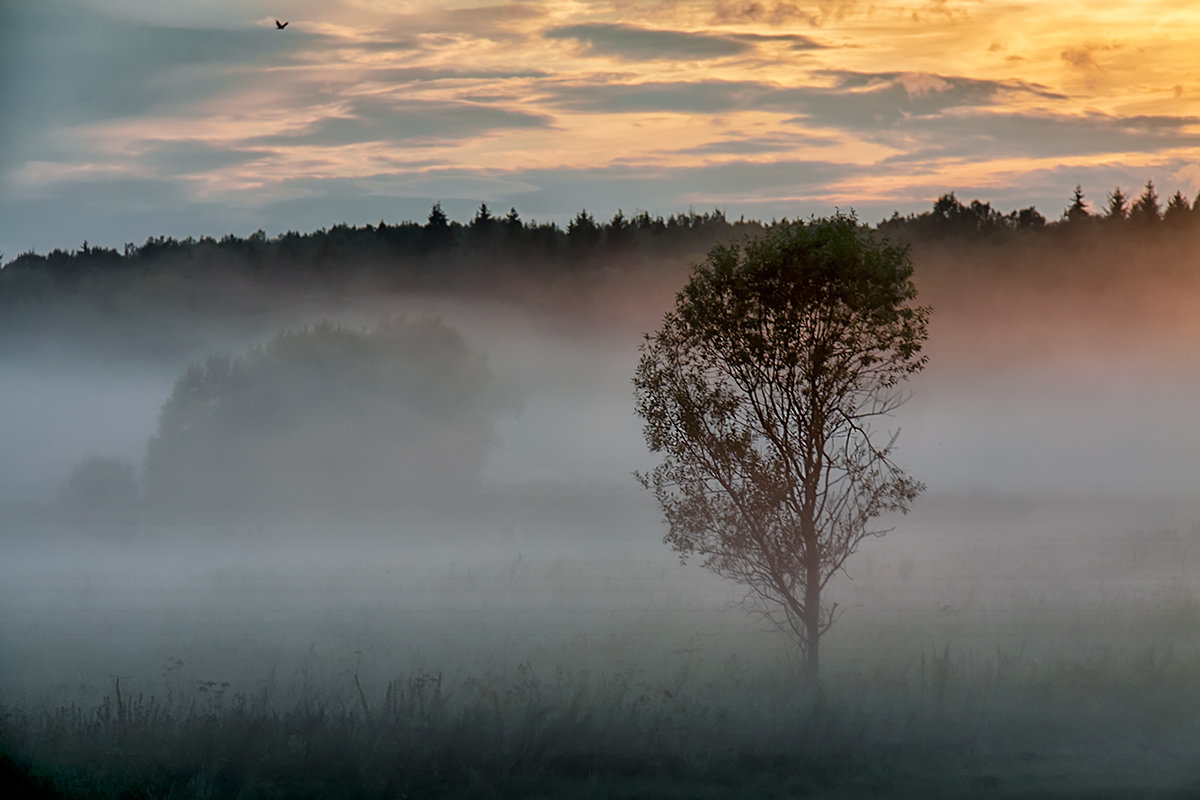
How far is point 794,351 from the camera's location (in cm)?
2405

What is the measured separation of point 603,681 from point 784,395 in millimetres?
7528

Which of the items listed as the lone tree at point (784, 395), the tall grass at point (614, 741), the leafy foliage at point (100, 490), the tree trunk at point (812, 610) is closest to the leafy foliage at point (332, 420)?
the leafy foliage at point (100, 490)

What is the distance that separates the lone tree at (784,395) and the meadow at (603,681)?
11.2 ft

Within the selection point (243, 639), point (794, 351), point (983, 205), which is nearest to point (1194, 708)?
point (794, 351)

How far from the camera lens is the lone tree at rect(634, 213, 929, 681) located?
24.0 metres

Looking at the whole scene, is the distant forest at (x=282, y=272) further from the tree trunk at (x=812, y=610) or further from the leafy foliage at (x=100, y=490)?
the tree trunk at (x=812, y=610)

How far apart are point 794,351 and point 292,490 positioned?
74.6 metres

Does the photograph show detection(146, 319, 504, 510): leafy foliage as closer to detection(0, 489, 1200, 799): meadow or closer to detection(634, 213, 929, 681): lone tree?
detection(0, 489, 1200, 799): meadow

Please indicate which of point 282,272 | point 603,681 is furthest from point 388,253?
point 603,681

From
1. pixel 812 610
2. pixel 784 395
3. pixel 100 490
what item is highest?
pixel 784 395

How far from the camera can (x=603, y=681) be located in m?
24.9

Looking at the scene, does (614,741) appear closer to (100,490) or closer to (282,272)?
(100,490)

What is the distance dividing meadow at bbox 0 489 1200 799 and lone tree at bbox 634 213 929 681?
3403mm

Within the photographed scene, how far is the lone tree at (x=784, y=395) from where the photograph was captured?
24016mm
